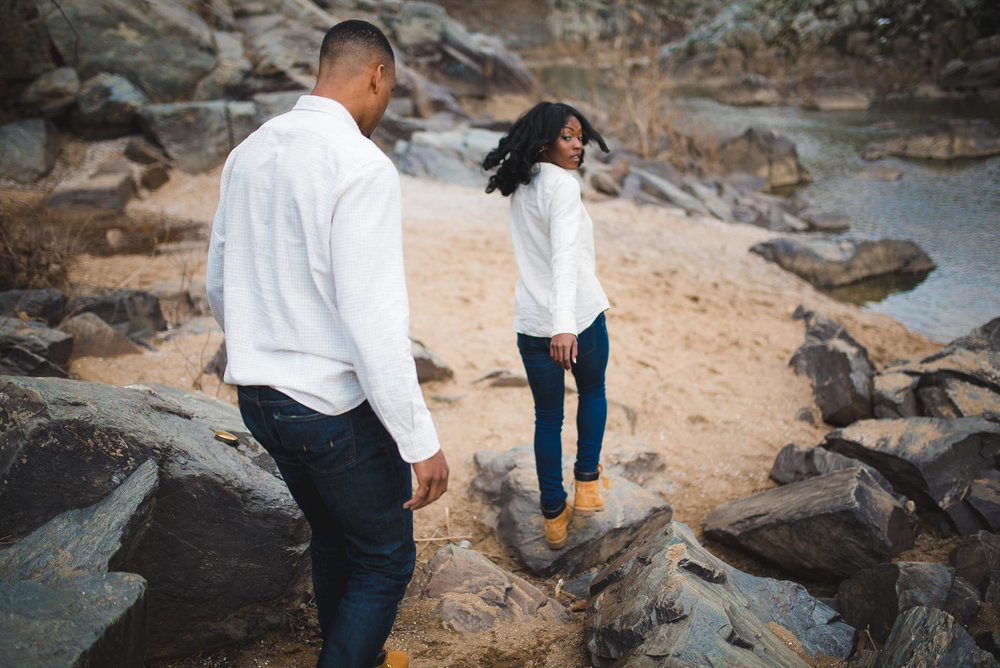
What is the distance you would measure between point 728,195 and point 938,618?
997cm

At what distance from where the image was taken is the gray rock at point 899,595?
228 centimetres

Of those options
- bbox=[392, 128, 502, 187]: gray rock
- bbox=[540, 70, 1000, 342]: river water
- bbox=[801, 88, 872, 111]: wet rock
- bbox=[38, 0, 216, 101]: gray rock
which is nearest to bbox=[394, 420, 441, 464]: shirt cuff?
bbox=[540, 70, 1000, 342]: river water

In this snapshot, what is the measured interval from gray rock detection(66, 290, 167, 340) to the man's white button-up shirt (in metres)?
3.48

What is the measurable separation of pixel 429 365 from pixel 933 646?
3.02 metres

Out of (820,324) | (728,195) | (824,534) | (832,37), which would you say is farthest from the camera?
(832,37)

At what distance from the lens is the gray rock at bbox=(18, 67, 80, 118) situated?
31.1 feet

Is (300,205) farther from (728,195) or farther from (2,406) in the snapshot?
(728,195)

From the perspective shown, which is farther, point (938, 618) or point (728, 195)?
point (728, 195)

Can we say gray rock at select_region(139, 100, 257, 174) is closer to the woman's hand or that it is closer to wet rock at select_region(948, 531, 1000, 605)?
the woman's hand

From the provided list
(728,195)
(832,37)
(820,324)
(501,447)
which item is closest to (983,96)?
(832,37)

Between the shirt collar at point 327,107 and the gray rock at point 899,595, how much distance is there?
225 centimetres

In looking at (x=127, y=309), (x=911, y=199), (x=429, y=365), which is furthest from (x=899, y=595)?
(x=911, y=199)

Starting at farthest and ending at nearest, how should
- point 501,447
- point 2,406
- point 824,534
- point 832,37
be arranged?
1. point 832,37
2. point 501,447
3. point 824,534
4. point 2,406

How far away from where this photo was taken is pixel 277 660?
6.72 ft
